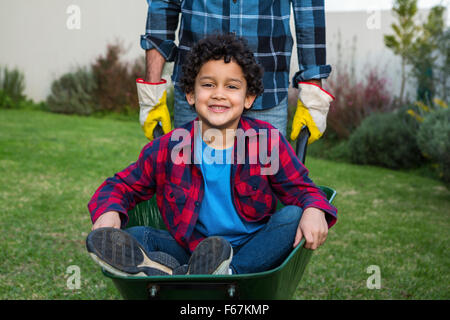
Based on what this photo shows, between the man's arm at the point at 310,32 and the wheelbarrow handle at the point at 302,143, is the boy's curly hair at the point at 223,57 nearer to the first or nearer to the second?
the wheelbarrow handle at the point at 302,143

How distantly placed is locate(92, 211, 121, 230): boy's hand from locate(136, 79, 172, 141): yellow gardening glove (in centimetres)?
68

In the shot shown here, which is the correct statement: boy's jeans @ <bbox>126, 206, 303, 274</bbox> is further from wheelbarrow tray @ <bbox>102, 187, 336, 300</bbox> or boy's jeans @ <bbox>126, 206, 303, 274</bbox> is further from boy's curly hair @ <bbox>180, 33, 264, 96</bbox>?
boy's curly hair @ <bbox>180, 33, 264, 96</bbox>

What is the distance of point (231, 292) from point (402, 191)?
455 cm

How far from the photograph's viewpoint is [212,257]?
122cm

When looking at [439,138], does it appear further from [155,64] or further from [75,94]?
[75,94]

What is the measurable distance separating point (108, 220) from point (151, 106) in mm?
752

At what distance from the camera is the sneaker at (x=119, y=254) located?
1.16 metres

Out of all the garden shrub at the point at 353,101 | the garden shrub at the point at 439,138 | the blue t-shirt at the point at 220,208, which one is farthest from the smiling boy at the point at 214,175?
the garden shrub at the point at 353,101

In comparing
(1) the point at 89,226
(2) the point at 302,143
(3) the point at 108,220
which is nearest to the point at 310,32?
(2) the point at 302,143

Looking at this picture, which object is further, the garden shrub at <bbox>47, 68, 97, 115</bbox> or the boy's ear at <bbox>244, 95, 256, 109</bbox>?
the garden shrub at <bbox>47, 68, 97, 115</bbox>

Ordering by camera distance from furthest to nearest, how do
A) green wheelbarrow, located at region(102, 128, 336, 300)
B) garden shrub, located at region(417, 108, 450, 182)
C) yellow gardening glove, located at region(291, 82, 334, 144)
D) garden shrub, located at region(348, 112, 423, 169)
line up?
garden shrub, located at region(348, 112, 423, 169), garden shrub, located at region(417, 108, 450, 182), yellow gardening glove, located at region(291, 82, 334, 144), green wheelbarrow, located at region(102, 128, 336, 300)

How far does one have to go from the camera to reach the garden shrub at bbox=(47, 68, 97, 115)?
1009 centimetres

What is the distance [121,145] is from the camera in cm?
698

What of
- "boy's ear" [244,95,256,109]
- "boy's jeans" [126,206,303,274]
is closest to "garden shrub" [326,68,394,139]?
"boy's ear" [244,95,256,109]
